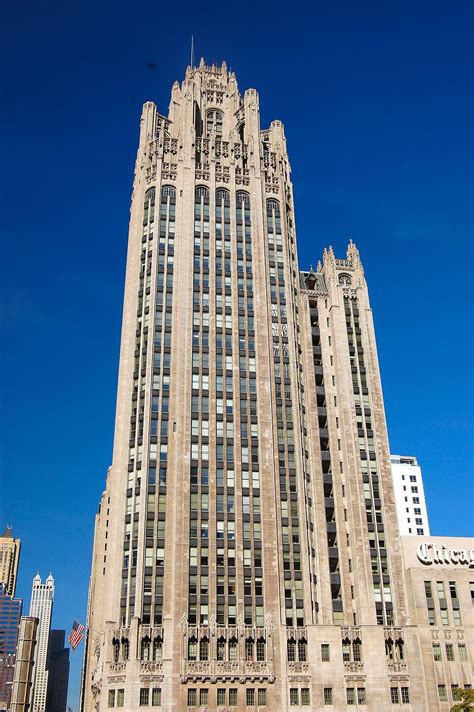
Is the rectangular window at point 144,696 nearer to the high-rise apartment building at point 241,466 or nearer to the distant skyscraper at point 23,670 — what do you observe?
the high-rise apartment building at point 241,466

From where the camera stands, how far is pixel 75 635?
126938 mm

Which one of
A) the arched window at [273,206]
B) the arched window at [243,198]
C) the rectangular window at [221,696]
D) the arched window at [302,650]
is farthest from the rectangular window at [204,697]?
the arched window at [273,206]

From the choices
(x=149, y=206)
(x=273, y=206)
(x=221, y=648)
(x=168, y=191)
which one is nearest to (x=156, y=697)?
(x=221, y=648)

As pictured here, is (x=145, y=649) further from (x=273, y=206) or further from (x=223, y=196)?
(x=273, y=206)

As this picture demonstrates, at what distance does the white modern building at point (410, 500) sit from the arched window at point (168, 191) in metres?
99.2

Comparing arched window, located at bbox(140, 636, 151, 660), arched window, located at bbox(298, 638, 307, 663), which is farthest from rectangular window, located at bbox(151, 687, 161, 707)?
arched window, located at bbox(298, 638, 307, 663)

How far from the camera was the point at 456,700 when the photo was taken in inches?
4126

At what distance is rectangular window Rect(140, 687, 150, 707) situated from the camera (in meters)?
94.8

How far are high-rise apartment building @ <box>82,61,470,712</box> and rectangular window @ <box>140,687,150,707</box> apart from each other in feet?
0.61

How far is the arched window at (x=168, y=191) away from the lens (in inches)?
5369

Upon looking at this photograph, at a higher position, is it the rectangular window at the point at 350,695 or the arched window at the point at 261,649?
the arched window at the point at 261,649

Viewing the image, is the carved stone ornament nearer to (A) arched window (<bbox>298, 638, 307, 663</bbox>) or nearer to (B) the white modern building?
(A) arched window (<bbox>298, 638, 307, 663</bbox>)

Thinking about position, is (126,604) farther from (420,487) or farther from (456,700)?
(420,487)

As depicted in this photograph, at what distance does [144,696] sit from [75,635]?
117 ft
